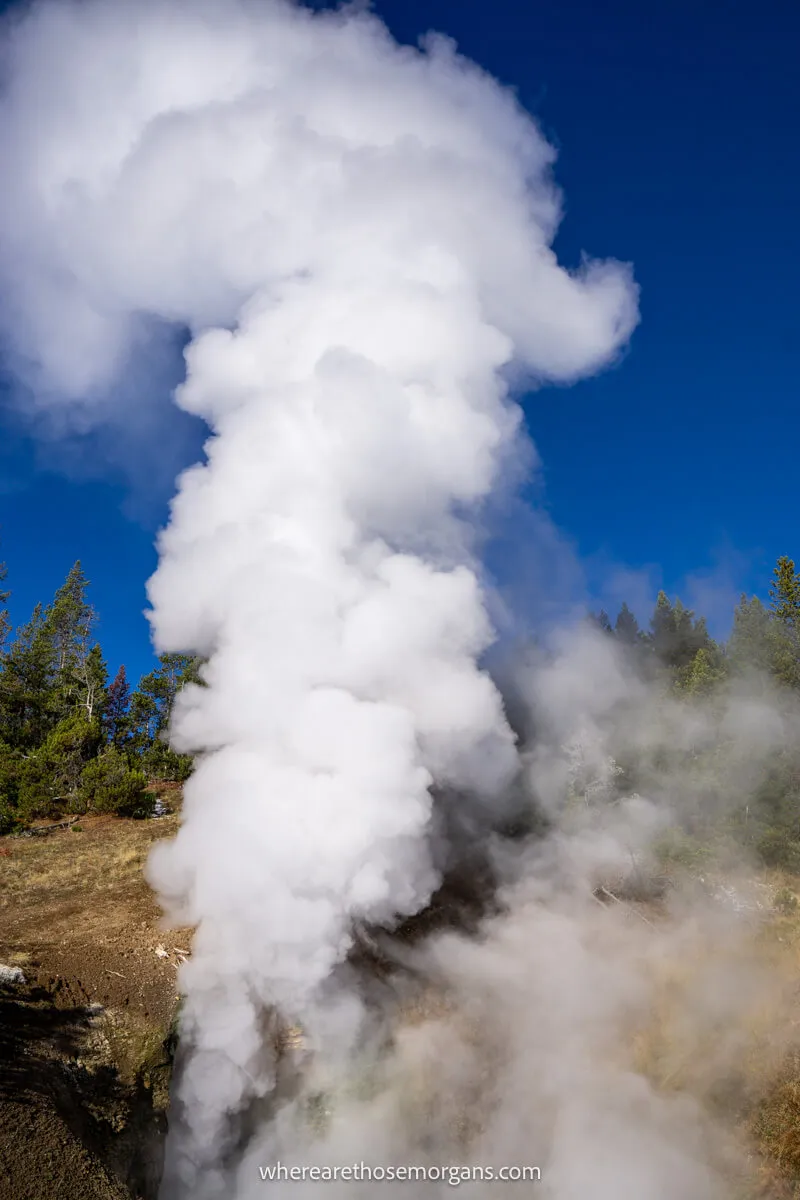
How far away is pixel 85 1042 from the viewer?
362 inches

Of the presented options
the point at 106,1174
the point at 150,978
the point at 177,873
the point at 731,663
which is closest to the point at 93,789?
the point at 177,873

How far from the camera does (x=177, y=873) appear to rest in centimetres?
1282

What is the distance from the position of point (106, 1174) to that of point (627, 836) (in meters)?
14.9

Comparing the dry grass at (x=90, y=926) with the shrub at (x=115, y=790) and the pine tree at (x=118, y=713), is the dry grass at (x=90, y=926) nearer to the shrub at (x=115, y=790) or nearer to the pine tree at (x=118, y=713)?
the shrub at (x=115, y=790)

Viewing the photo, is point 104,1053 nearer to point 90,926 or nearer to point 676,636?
point 90,926

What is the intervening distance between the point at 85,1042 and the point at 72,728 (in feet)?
61.6

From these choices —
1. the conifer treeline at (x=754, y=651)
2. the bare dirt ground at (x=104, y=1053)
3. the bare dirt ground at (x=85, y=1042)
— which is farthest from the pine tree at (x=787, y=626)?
the bare dirt ground at (x=85, y=1042)

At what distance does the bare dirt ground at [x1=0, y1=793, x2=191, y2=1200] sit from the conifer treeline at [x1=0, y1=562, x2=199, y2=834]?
9589 millimetres

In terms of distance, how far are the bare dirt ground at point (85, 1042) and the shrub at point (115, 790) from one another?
341 inches

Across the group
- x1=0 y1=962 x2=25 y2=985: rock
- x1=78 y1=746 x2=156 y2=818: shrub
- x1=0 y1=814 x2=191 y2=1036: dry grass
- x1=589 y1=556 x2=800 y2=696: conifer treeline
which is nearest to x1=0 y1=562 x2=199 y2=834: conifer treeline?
x1=78 y1=746 x2=156 y2=818: shrub

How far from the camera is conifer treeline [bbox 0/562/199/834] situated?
79.0 feet

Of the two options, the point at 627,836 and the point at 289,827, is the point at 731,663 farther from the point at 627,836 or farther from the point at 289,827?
the point at 289,827

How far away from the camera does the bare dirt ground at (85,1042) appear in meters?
7.15

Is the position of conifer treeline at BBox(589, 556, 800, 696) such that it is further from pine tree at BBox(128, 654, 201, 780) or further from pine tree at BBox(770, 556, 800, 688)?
pine tree at BBox(128, 654, 201, 780)
